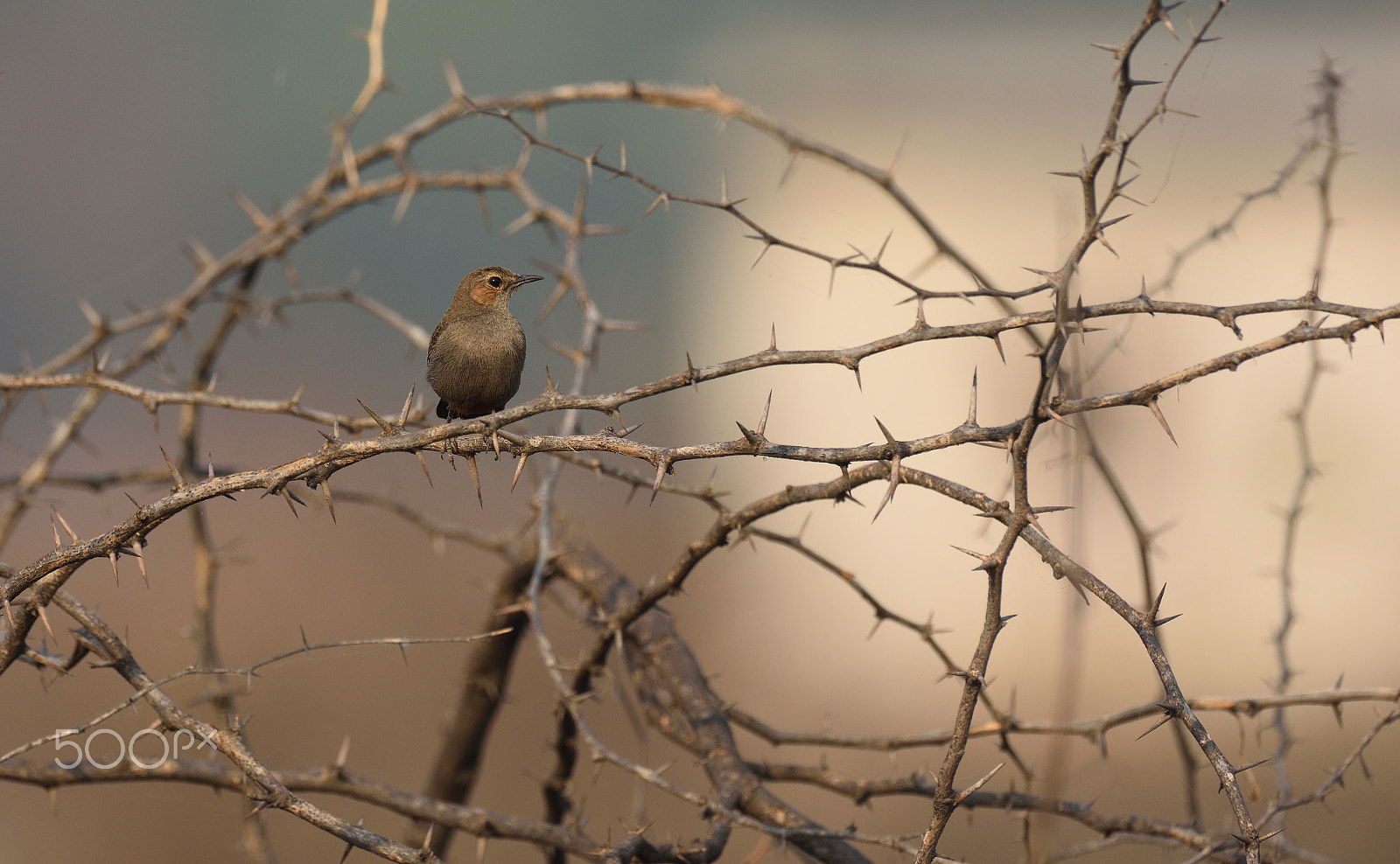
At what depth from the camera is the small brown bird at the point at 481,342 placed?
7.56ft

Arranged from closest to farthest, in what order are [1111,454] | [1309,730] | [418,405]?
[418,405]
[1111,454]
[1309,730]

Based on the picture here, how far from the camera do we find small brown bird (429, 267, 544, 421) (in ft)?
7.56

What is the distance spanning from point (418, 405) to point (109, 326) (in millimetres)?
1213

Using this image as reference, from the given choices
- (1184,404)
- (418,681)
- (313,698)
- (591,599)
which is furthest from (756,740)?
(591,599)

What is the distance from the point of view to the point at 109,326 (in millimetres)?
3354

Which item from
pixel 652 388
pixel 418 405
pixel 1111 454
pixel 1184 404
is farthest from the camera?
pixel 1184 404

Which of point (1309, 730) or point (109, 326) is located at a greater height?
point (1309, 730)

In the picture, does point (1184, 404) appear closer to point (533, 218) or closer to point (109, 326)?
point (533, 218)

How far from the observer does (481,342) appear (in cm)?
230

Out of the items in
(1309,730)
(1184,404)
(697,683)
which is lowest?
(697,683)

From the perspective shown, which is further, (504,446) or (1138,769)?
(1138,769)

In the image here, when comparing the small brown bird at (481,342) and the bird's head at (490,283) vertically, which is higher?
the bird's head at (490,283)

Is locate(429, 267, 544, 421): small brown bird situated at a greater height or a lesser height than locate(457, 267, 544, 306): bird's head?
lesser

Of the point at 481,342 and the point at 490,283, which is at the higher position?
the point at 490,283
